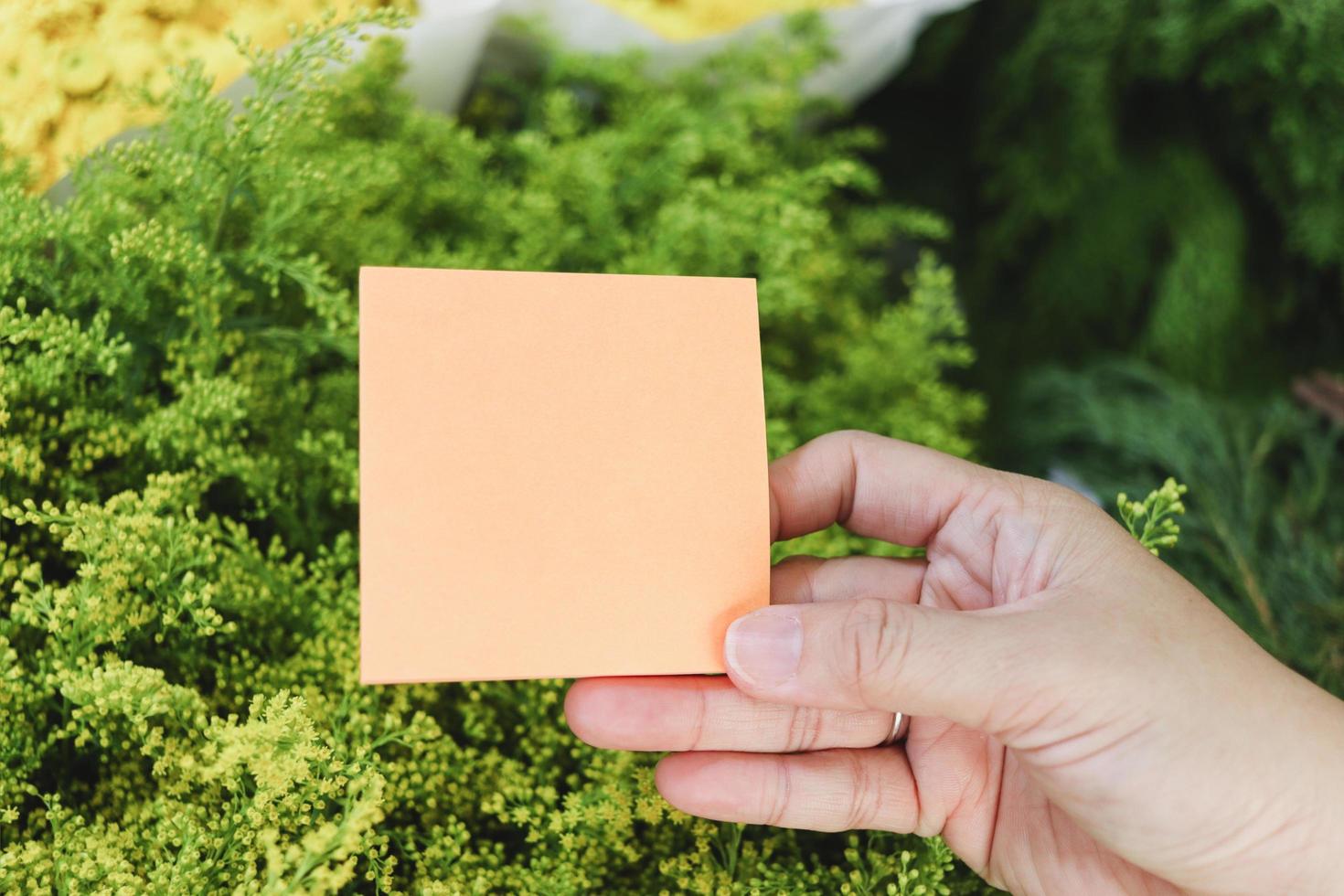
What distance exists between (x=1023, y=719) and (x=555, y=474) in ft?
1.16

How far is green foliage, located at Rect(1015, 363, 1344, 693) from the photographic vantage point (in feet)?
3.13

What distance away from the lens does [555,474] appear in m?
0.64

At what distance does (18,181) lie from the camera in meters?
0.71

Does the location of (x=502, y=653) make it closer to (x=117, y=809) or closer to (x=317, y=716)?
(x=317, y=716)

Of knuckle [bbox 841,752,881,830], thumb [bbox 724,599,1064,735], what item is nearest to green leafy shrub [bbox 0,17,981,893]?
knuckle [bbox 841,752,881,830]

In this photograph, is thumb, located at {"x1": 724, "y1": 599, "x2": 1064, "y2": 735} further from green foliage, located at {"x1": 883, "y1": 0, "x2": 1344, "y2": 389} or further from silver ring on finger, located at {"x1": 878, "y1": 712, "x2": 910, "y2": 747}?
green foliage, located at {"x1": 883, "y1": 0, "x2": 1344, "y2": 389}

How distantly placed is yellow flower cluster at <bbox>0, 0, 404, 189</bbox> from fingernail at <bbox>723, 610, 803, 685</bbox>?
629 mm

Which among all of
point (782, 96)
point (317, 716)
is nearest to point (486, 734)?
point (317, 716)

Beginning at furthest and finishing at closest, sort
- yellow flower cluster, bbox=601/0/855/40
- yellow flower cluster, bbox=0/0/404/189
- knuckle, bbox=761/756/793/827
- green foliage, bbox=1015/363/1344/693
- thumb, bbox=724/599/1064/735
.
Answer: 1. yellow flower cluster, bbox=601/0/855/40
2. green foliage, bbox=1015/363/1344/693
3. yellow flower cluster, bbox=0/0/404/189
4. knuckle, bbox=761/756/793/827
5. thumb, bbox=724/599/1064/735

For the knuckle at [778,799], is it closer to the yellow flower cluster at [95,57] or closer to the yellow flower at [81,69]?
the yellow flower cluster at [95,57]

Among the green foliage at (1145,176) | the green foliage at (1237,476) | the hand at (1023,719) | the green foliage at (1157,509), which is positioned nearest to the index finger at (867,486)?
the hand at (1023,719)

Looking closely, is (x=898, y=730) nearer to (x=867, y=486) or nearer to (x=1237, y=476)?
(x=867, y=486)

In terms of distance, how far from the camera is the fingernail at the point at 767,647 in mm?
631

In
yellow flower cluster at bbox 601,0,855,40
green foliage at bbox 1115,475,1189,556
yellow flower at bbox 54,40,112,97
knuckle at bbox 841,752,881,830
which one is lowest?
knuckle at bbox 841,752,881,830
